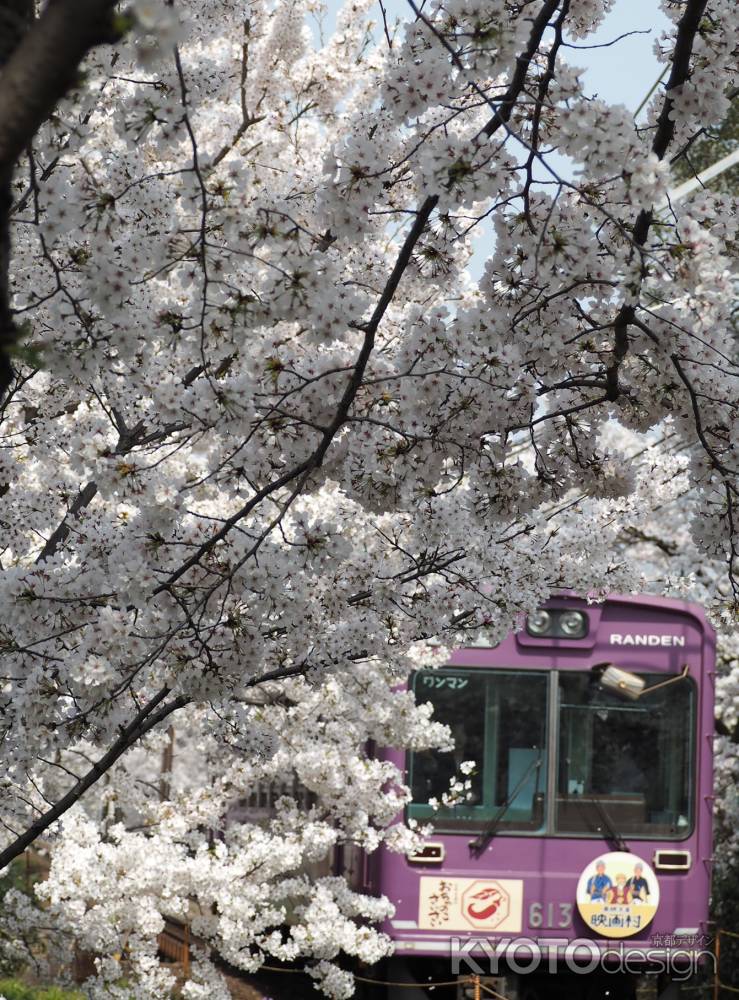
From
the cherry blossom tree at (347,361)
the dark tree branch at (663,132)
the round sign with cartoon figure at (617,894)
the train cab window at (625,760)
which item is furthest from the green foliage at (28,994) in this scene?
the dark tree branch at (663,132)

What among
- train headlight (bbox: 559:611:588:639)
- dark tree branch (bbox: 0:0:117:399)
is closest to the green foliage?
train headlight (bbox: 559:611:588:639)

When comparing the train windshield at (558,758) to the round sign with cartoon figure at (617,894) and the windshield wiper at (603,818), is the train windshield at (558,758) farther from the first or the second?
the round sign with cartoon figure at (617,894)

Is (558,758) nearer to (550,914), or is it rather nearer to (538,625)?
(538,625)

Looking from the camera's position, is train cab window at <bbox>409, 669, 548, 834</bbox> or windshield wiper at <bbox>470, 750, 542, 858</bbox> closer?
windshield wiper at <bbox>470, 750, 542, 858</bbox>

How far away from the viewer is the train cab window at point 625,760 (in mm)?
9695

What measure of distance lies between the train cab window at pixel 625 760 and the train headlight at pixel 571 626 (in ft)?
0.91

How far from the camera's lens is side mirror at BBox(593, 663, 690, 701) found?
9812 millimetres

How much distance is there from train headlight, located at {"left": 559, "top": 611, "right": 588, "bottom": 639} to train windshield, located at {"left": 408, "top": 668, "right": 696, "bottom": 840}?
0.88 ft

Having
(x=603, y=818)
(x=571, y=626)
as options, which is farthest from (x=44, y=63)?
(x=603, y=818)

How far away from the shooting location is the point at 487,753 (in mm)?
9711

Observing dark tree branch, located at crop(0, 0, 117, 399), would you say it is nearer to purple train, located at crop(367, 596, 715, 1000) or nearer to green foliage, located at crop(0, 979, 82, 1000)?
green foliage, located at crop(0, 979, 82, 1000)

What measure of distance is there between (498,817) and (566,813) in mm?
477

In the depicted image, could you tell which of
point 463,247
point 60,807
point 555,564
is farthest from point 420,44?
point 463,247

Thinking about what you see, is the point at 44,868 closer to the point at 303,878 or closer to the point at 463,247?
the point at 303,878
